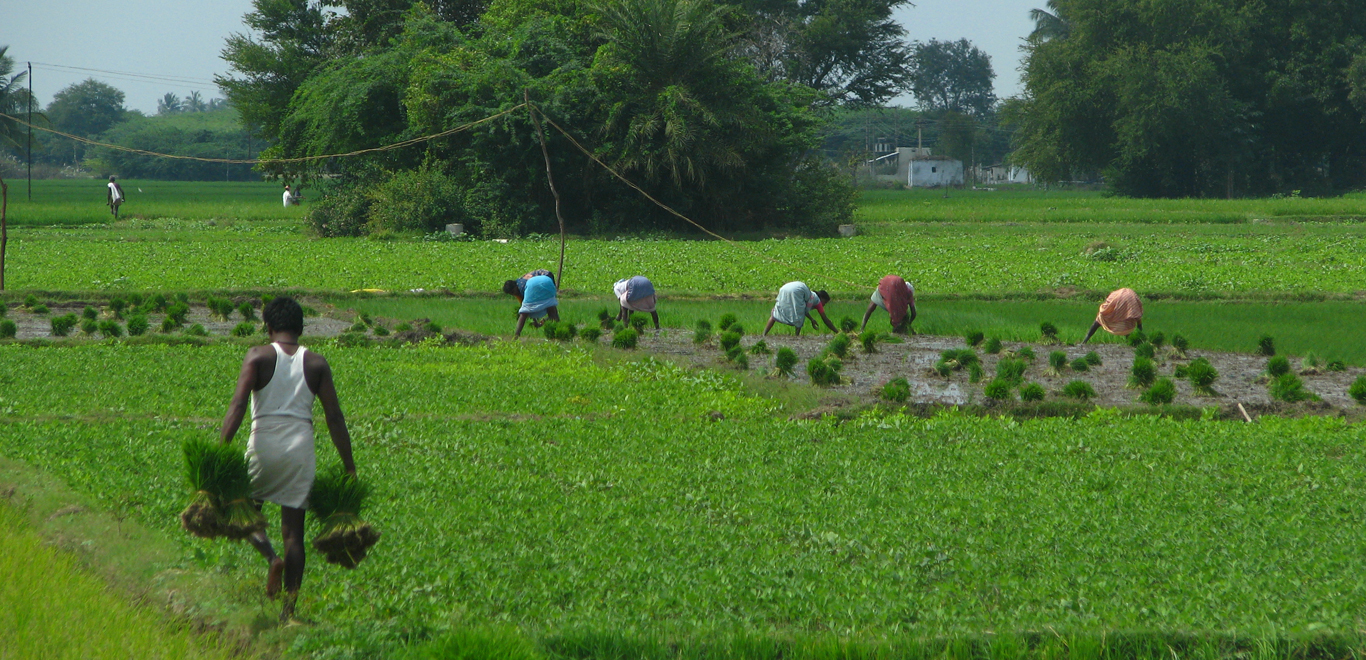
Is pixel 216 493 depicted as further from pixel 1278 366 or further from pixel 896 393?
pixel 1278 366

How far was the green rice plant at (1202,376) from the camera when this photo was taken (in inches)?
500

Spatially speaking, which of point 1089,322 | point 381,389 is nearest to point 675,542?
point 381,389

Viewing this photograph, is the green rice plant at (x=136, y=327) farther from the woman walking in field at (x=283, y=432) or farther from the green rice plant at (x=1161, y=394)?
the green rice plant at (x=1161, y=394)

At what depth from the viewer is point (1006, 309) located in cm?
2017

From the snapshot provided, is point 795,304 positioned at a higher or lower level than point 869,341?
higher

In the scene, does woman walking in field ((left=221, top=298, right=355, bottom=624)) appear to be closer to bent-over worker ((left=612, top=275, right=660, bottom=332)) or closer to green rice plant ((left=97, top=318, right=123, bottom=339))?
bent-over worker ((left=612, top=275, right=660, bottom=332))

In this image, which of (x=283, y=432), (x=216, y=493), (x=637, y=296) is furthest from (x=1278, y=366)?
(x=216, y=493)

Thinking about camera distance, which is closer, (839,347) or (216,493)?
(216,493)

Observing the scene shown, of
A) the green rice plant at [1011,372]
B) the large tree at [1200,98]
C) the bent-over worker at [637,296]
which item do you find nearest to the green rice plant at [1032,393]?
the green rice plant at [1011,372]

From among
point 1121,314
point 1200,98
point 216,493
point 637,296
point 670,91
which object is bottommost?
point 216,493

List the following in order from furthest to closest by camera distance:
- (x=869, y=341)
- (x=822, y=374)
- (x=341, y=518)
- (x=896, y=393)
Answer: (x=869, y=341) → (x=822, y=374) → (x=896, y=393) → (x=341, y=518)

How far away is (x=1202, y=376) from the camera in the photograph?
500 inches

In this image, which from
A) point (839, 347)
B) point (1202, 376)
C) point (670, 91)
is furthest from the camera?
point (670, 91)

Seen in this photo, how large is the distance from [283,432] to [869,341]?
418 inches
